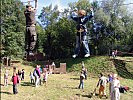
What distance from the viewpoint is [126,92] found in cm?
2303

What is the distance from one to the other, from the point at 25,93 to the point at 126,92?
303 inches

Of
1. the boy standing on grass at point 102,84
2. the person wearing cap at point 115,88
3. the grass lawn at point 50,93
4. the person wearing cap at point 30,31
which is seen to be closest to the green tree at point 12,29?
the grass lawn at point 50,93

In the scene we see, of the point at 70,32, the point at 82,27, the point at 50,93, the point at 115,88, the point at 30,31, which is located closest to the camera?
the point at 30,31

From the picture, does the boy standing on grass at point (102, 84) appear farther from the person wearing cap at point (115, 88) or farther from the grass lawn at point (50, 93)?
the person wearing cap at point (115, 88)

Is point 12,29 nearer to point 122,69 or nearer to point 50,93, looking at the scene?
point 122,69

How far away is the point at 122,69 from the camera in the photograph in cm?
3819

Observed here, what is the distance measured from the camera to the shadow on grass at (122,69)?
36438 mm

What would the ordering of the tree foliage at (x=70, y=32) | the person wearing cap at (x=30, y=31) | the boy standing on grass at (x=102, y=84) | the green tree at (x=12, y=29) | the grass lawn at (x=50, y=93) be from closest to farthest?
1. the person wearing cap at (x=30, y=31)
2. the grass lawn at (x=50, y=93)
3. the boy standing on grass at (x=102, y=84)
4. the green tree at (x=12, y=29)
5. the tree foliage at (x=70, y=32)

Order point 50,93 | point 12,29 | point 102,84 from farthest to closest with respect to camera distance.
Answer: point 12,29 → point 50,93 → point 102,84

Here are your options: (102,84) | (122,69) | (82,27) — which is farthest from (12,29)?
(82,27)

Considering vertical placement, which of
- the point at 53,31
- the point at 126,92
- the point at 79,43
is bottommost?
the point at 126,92

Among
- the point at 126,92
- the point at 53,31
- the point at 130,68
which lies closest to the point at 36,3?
the point at 126,92

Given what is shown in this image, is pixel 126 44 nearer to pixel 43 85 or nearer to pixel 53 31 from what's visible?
pixel 53 31

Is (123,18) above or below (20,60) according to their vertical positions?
above
